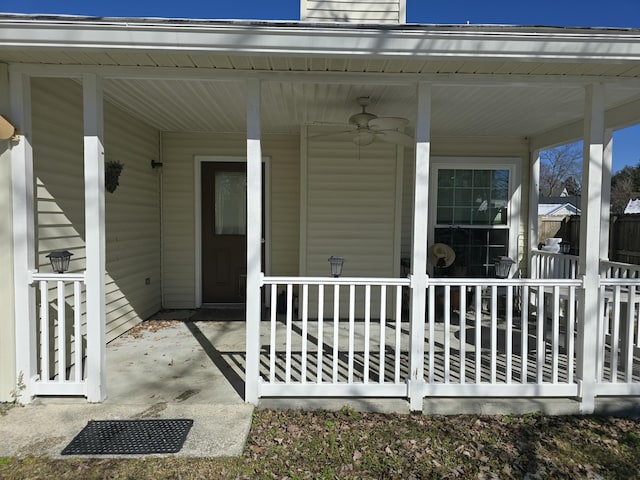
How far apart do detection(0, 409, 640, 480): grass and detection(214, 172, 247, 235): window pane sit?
324 cm

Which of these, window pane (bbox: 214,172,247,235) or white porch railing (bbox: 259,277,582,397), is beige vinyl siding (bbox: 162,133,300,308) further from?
white porch railing (bbox: 259,277,582,397)

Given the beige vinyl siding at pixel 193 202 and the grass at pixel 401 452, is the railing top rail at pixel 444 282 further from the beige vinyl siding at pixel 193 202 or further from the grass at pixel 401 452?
the beige vinyl siding at pixel 193 202

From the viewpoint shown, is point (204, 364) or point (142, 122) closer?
point (204, 364)

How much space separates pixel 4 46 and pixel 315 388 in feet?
9.48

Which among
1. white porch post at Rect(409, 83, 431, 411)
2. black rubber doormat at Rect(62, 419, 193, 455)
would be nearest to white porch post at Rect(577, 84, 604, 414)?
white porch post at Rect(409, 83, 431, 411)

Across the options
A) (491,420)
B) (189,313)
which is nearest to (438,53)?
(491,420)

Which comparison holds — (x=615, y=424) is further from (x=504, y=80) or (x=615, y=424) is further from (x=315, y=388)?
(x=504, y=80)

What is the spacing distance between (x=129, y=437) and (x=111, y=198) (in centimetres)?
258

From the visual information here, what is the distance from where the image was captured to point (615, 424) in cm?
280

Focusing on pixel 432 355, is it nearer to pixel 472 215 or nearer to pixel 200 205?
pixel 472 215

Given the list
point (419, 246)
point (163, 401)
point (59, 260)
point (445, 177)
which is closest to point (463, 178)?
point (445, 177)

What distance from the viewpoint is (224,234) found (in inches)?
223

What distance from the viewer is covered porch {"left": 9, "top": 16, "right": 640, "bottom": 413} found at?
9.29 ft

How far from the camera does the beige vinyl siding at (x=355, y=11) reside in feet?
14.3
